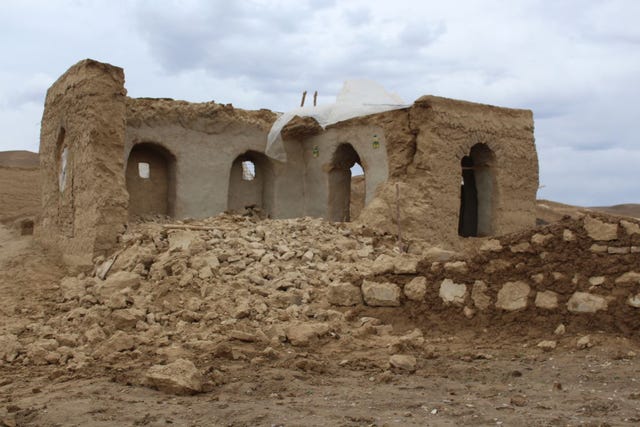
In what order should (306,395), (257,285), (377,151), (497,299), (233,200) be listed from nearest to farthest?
(306,395)
(497,299)
(257,285)
(377,151)
(233,200)

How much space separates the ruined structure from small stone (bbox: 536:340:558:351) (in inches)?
221

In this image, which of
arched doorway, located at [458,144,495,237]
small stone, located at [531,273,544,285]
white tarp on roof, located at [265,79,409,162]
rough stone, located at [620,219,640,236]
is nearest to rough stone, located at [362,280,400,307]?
small stone, located at [531,273,544,285]

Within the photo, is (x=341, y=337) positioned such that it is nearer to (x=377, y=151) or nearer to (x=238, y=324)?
(x=238, y=324)

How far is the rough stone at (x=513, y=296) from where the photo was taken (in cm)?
609

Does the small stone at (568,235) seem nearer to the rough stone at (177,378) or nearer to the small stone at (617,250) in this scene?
the small stone at (617,250)

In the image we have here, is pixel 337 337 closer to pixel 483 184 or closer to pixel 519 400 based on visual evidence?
pixel 519 400

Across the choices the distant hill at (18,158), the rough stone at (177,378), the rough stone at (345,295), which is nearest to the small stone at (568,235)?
the rough stone at (345,295)

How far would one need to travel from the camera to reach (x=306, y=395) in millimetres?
4875

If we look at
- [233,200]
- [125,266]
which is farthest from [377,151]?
[125,266]

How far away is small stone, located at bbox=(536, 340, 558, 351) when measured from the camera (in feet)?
18.5

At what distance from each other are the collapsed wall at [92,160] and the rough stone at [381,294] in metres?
4.38

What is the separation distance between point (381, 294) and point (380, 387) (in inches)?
76.9

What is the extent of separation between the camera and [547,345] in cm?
564

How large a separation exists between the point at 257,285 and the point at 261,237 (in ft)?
5.73
